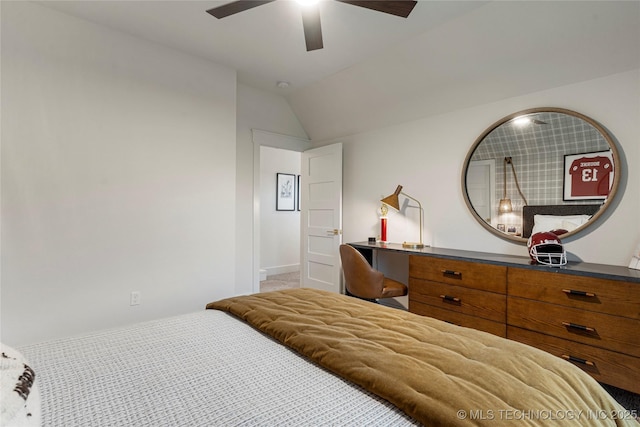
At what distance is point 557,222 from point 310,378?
7.69ft

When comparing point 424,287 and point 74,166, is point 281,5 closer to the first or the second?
point 74,166

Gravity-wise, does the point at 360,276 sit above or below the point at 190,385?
below

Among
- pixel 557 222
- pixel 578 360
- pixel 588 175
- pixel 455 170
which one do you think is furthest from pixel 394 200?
pixel 578 360

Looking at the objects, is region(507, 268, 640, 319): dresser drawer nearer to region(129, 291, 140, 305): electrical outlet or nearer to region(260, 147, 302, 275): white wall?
region(129, 291, 140, 305): electrical outlet

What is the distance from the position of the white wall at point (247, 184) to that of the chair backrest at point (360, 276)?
1.24 meters

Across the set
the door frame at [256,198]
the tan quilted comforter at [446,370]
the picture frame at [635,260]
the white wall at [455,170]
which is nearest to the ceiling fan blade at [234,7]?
the tan quilted comforter at [446,370]

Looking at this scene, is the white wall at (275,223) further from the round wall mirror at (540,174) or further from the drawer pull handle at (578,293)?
the drawer pull handle at (578,293)

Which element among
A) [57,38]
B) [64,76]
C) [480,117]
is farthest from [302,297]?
[57,38]

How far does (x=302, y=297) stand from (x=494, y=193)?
6.53 feet

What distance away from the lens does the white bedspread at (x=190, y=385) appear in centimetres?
77

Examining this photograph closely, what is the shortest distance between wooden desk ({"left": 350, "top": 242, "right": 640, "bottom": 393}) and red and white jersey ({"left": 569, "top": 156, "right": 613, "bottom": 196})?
20.5 inches

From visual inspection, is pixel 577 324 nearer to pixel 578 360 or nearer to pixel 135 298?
pixel 578 360

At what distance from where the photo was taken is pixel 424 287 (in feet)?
8.86

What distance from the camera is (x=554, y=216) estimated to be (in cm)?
239
